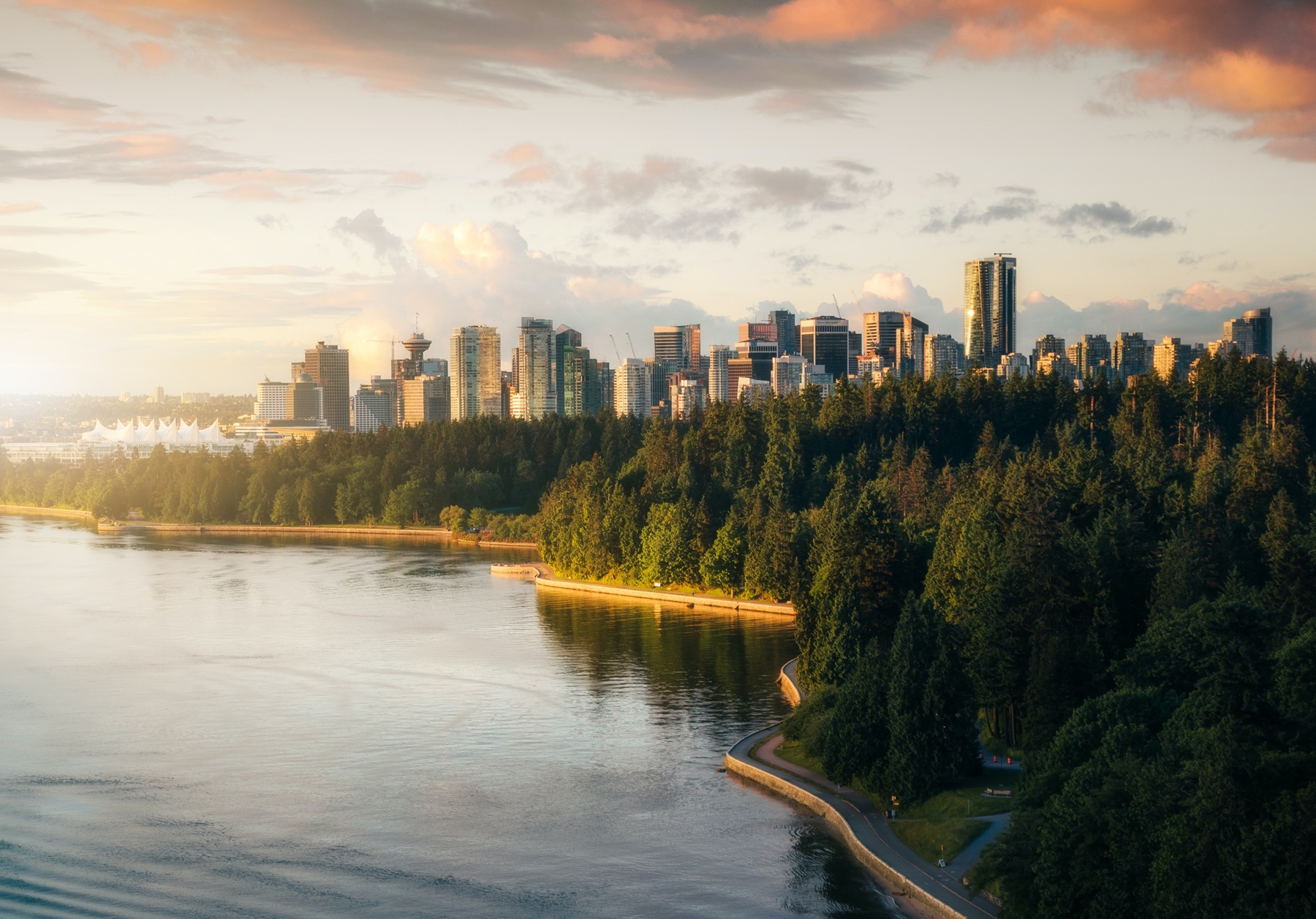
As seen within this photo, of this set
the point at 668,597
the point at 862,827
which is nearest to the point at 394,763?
the point at 862,827

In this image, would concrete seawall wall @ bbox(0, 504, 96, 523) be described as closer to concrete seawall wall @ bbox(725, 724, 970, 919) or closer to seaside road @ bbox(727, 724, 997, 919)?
concrete seawall wall @ bbox(725, 724, 970, 919)

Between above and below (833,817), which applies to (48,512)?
above

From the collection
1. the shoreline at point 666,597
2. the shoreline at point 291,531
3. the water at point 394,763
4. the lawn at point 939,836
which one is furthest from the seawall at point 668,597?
the lawn at point 939,836

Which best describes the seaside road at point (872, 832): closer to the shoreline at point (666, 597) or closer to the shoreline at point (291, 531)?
the shoreline at point (666, 597)

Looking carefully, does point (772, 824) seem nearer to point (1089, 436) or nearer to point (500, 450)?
point (1089, 436)

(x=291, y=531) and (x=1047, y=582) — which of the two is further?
(x=291, y=531)

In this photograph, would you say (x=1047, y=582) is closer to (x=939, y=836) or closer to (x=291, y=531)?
(x=939, y=836)

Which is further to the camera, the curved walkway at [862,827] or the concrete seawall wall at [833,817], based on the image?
the concrete seawall wall at [833,817]
